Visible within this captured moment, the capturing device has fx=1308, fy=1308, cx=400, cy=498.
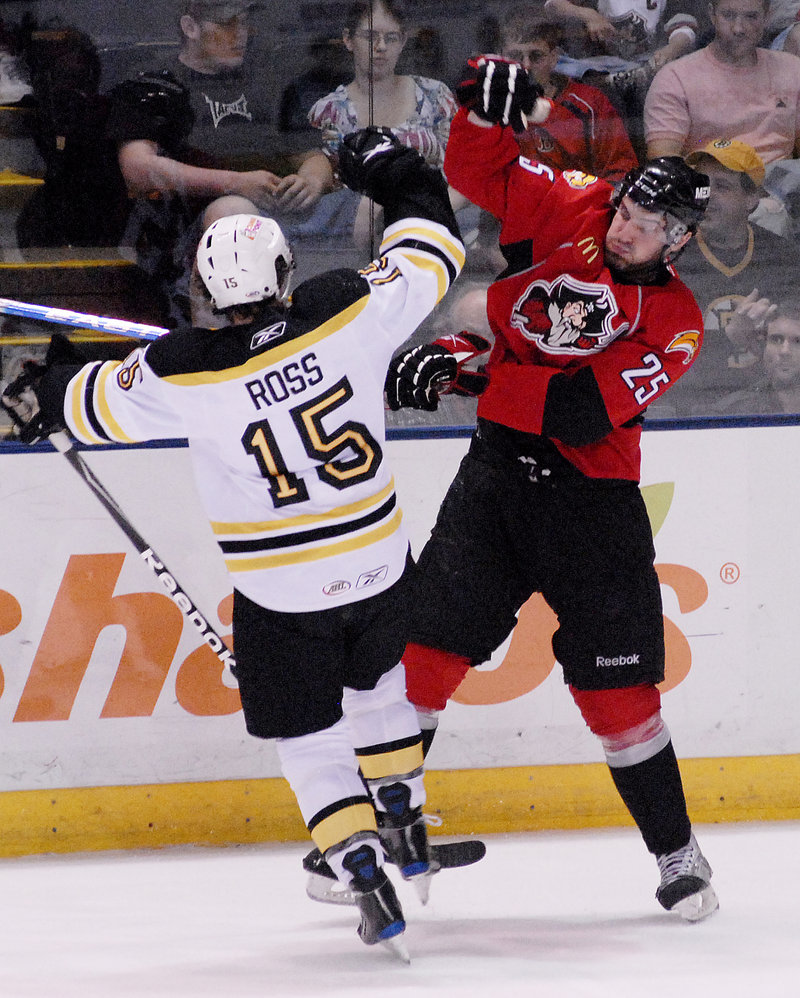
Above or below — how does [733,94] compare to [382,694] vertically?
above

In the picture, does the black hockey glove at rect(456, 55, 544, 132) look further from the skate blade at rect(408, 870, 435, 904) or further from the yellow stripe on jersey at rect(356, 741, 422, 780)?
the skate blade at rect(408, 870, 435, 904)

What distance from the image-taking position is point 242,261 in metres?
1.91

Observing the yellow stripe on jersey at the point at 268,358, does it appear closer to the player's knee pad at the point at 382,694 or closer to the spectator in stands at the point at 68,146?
the player's knee pad at the point at 382,694

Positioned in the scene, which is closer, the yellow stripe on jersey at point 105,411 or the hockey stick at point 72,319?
the yellow stripe on jersey at point 105,411

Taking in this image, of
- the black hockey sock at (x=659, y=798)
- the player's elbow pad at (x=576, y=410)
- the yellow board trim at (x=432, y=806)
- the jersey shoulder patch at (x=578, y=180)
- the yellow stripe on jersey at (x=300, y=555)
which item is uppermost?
the jersey shoulder patch at (x=578, y=180)

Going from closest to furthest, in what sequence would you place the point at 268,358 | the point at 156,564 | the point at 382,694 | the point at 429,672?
the point at 268,358 < the point at 382,694 < the point at 429,672 < the point at 156,564

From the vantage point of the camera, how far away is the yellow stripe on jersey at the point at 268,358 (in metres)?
Result: 1.88

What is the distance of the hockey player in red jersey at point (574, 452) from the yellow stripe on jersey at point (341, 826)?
427 mm

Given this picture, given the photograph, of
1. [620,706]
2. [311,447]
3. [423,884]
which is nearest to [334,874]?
[423,884]

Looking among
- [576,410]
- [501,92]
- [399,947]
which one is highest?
[501,92]

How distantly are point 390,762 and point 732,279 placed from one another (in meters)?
1.54

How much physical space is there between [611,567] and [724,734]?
2.63 ft

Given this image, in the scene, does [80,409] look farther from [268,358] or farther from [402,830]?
[402,830]

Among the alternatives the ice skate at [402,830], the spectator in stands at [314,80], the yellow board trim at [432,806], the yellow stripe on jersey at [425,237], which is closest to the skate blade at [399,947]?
the ice skate at [402,830]
